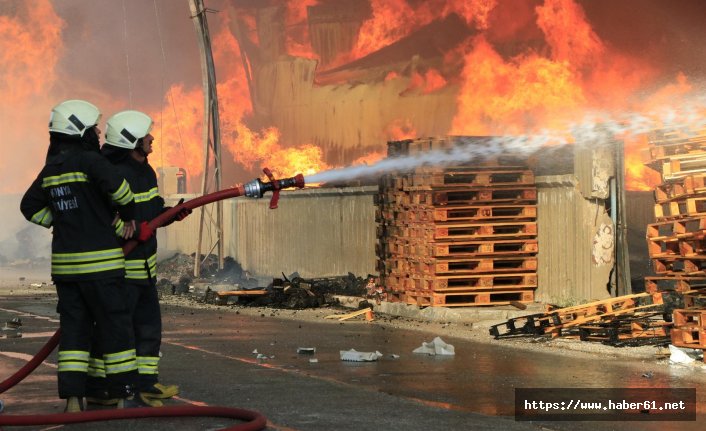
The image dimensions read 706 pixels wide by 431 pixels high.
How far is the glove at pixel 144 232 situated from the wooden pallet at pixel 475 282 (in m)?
9.41

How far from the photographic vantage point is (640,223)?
75.6 feet

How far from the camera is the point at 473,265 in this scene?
1792cm

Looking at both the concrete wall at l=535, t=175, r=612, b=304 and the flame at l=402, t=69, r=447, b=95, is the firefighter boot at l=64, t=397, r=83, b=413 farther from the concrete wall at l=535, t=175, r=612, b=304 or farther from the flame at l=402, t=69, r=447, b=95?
the flame at l=402, t=69, r=447, b=95

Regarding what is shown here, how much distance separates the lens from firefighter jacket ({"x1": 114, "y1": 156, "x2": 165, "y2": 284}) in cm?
858

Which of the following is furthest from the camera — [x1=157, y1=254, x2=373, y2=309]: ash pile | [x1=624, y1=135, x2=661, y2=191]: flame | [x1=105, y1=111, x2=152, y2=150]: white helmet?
[x1=624, y1=135, x2=661, y2=191]: flame

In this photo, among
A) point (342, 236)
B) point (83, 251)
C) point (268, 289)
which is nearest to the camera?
point (83, 251)

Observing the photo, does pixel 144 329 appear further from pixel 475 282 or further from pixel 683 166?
pixel 475 282

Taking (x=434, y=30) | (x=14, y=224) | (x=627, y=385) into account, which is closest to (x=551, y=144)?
(x=627, y=385)

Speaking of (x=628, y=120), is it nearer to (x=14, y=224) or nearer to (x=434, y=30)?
(x=434, y=30)

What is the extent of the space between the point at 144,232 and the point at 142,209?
0.37 meters

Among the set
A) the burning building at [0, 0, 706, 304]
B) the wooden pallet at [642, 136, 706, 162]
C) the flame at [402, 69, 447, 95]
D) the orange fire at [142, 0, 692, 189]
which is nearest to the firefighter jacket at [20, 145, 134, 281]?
the wooden pallet at [642, 136, 706, 162]

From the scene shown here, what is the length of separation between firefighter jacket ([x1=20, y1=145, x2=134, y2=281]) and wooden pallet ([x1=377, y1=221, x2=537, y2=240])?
991cm

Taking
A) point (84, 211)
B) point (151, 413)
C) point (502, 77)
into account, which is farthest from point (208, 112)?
point (151, 413)

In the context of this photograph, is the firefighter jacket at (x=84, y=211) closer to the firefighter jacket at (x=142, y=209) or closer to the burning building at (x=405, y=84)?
the firefighter jacket at (x=142, y=209)
